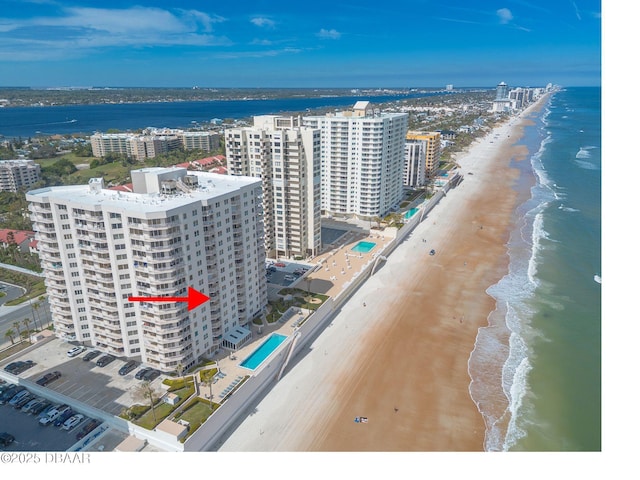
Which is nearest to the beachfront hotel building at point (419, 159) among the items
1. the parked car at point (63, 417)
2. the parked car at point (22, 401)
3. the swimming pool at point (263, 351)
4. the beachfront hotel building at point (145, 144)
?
the swimming pool at point (263, 351)

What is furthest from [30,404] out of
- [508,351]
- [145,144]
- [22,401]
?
[145,144]

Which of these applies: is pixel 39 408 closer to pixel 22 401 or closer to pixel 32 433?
pixel 22 401

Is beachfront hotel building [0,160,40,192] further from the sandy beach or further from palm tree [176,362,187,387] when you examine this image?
palm tree [176,362,187,387]

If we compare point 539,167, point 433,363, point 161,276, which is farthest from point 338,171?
point 539,167

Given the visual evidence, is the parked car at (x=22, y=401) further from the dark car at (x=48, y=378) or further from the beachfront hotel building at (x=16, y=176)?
the beachfront hotel building at (x=16, y=176)

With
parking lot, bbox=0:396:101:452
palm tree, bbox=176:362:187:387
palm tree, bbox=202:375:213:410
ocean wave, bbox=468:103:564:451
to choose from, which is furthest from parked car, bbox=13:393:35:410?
ocean wave, bbox=468:103:564:451

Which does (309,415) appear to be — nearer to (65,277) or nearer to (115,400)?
(115,400)
